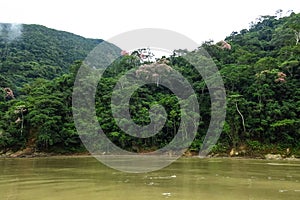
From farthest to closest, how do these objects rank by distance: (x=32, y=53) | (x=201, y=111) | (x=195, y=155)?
(x=32, y=53) < (x=201, y=111) < (x=195, y=155)

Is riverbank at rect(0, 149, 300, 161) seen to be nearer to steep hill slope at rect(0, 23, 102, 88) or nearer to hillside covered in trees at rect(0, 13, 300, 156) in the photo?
hillside covered in trees at rect(0, 13, 300, 156)

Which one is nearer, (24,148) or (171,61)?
(24,148)

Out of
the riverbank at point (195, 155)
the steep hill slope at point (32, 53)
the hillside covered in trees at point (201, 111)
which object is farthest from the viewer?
the steep hill slope at point (32, 53)

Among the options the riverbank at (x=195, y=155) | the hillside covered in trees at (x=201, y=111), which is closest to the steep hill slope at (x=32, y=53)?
the hillside covered in trees at (x=201, y=111)

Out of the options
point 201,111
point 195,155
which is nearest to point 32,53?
point 201,111

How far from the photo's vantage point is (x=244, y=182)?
10.3 metres

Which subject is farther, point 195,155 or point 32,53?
point 32,53

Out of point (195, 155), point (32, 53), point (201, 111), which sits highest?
point (32, 53)

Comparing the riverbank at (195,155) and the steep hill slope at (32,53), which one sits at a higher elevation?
the steep hill slope at (32,53)

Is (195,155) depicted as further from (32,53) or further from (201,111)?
(32,53)

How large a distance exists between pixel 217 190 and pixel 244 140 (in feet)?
63.7

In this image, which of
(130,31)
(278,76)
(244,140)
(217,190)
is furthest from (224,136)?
(217,190)

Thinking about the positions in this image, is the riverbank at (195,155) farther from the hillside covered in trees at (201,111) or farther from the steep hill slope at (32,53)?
the steep hill slope at (32,53)

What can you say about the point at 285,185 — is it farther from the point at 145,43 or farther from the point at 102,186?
the point at 145,43
